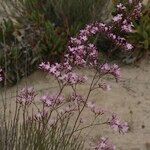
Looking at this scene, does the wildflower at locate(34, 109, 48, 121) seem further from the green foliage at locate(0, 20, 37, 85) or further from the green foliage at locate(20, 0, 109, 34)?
the green foliage at locate(20, 0, 109, 34)

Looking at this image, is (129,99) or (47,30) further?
(47,30)

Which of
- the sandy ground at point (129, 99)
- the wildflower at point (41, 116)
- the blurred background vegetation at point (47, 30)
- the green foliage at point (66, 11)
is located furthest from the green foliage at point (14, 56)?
the wildflower at point (41, 116)

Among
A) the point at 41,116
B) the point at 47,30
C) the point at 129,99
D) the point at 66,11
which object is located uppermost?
the point at 66,11

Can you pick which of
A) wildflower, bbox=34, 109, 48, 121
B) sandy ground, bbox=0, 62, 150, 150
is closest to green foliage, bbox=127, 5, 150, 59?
sandy ground, bbox=0, 62, 150, 150

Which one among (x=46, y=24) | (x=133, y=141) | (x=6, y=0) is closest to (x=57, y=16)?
(x=46, y=24)

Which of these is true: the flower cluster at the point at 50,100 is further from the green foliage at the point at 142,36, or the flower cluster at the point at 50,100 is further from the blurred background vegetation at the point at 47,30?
the green foliage at the point at 142,36

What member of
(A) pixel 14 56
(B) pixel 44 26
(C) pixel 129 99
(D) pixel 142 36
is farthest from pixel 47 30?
(C) pixel 129 99

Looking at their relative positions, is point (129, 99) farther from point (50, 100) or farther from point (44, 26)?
point (50, 100)

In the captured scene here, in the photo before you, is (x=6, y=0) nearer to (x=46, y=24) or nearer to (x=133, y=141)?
(x=46, y=24)

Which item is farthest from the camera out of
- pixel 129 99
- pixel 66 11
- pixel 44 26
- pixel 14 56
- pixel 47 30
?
pixel 66 11
